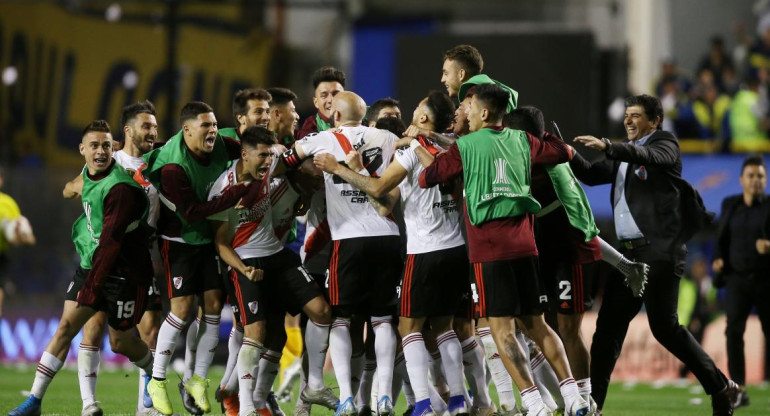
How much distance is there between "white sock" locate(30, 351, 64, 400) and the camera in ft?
29.5

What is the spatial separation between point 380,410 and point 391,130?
221 cm

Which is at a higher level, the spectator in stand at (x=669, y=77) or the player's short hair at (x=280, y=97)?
the spectator in stand at (x=669, y=77)

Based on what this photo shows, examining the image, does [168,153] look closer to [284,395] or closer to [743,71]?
[284,395]

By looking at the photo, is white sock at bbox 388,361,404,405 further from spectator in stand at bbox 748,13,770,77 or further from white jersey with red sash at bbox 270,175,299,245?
spectator in stand at bbox 748,13,770,77

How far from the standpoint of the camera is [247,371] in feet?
28.7

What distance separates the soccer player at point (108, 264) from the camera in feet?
28.8

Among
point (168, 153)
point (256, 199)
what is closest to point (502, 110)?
point (256, 199)

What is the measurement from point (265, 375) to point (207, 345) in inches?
23.4

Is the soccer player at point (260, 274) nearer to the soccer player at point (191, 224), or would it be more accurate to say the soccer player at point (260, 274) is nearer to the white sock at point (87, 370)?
the soccer player at point (191, 224)

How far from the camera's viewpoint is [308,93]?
25.0 m

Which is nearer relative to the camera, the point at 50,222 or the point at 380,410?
the point at 380,410

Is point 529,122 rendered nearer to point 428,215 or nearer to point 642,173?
point 428,215

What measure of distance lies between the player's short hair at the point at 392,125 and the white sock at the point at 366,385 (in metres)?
1.85

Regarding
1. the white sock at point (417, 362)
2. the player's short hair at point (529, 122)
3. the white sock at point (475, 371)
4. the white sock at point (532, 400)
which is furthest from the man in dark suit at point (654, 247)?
the white sock at point (417, 362)
